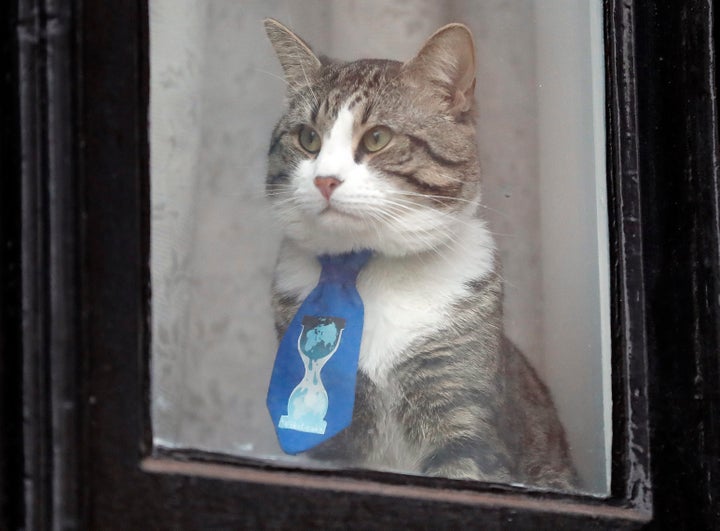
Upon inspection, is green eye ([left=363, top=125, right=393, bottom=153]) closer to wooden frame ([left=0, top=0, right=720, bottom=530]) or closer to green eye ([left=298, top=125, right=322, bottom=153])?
green eye ([left=298, top=125, right=322, bottom=153])

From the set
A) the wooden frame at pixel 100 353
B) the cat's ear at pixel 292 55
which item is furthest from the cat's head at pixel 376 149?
the wooden frame at pixel 100 353

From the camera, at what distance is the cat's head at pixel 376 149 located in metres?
0.78

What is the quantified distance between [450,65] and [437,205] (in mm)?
151

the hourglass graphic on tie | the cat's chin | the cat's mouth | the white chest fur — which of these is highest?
the cat's mouth

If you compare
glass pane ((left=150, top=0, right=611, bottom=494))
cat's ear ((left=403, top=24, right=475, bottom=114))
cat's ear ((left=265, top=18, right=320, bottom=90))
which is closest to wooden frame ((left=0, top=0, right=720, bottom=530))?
glass pane ((left=150, top=0, right=611, bottom=494))

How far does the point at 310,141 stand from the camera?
0.82 metres

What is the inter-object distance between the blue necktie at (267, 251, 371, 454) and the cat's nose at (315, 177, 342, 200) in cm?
9

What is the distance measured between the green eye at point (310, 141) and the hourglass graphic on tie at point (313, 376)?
7.3 inches

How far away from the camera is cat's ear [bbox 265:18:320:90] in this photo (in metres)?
0.77

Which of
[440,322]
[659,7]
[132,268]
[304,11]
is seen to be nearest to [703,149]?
[659,7]

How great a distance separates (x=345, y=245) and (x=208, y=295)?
177 millimetres

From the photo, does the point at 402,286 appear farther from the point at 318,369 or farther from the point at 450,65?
the point at 450,65

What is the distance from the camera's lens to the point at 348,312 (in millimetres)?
774

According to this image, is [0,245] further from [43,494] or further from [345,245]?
[345,245]
